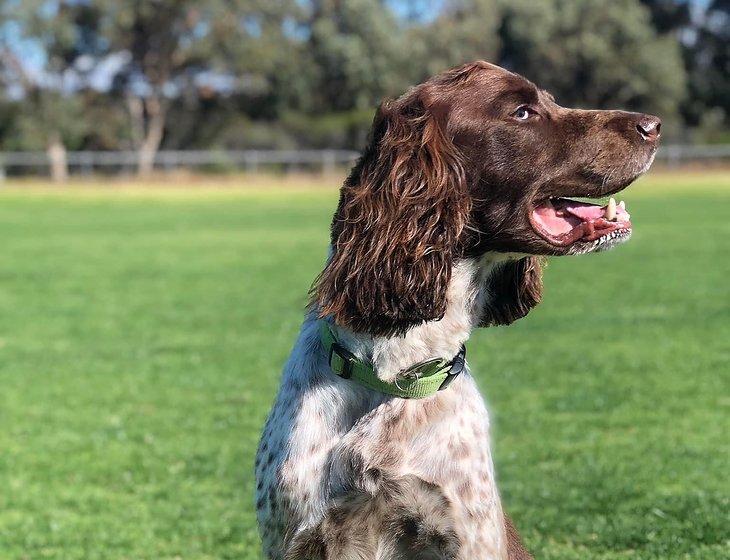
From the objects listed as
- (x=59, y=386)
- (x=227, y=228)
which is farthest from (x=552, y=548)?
(x=227, y=228)

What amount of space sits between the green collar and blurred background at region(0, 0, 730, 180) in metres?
46.8

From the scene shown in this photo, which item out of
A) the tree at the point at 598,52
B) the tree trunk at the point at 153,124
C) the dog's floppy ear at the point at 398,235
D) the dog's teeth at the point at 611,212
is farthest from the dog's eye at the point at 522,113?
the tree at the point at 598,52

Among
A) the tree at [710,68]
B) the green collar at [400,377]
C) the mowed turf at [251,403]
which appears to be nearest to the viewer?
the green collar at [400,377]

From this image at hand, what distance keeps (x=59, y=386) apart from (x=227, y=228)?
56.6 feet

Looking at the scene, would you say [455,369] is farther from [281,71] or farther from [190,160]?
[281,71]

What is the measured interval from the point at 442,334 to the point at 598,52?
2076 inches

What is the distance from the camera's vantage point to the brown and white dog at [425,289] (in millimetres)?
3465

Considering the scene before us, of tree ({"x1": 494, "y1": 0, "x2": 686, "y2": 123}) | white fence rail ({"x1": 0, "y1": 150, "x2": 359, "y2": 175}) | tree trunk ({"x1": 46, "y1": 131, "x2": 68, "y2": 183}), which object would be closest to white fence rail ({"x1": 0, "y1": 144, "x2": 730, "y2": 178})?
white fence rail ({"x1": 0, "y1": 150, "x2": 359, "y2": 175})

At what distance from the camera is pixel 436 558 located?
3568 mm

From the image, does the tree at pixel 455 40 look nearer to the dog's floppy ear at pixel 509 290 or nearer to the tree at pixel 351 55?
the tree at pixel 351 55

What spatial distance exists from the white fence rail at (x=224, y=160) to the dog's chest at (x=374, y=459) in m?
46.2

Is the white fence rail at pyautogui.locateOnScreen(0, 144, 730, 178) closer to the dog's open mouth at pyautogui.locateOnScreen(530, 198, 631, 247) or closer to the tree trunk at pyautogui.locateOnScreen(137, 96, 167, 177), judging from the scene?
the tree trunk at pyautogui.locateOnScreen(137, 96, 167, 177)

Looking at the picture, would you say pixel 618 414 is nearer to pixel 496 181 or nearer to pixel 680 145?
pixel 496 181

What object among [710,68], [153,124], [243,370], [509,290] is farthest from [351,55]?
[509,290]
